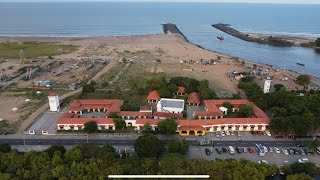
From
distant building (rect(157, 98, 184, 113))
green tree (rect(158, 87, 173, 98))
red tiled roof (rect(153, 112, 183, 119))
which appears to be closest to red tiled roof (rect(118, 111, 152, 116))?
red tiled roof (rect(153, 112, 183, 119))

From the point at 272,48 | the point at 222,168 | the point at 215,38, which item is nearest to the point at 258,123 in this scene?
the point at 222,168

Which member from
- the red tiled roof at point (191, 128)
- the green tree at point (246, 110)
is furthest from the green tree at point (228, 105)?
the red tiled roof at point (191, 128)

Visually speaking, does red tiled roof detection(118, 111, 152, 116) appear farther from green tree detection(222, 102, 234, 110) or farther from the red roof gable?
green tree detection(222, 102, 234, 110)

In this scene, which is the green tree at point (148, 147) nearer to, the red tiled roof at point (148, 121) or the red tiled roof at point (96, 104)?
the red tiled roof at point (148, 121)

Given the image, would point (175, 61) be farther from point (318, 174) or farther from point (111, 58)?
point (318, 174)

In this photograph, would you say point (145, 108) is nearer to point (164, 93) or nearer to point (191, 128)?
point (164, 93)

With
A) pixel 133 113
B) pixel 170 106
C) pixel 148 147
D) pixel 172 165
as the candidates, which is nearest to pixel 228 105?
pixel 170 106
